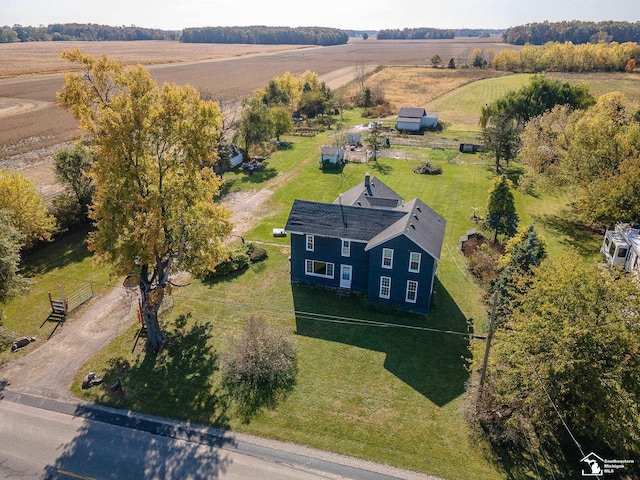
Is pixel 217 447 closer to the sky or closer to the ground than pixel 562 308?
closer to the ground

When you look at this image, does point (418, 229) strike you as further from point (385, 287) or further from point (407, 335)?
point (407, 335)

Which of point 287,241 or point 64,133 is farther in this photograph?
point 64,133

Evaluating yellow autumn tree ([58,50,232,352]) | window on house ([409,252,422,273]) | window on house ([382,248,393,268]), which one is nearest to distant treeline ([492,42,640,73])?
window on house ([409,252,422,273])

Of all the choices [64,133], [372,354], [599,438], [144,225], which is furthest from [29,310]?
[64,133]

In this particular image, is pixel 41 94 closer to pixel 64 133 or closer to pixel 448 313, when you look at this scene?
pixel 64 133

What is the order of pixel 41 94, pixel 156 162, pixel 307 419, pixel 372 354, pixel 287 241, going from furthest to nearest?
pixel 41 94 → pixel 287 241 → pixel 372 354 → pixel 156 162 → pixel 307 419

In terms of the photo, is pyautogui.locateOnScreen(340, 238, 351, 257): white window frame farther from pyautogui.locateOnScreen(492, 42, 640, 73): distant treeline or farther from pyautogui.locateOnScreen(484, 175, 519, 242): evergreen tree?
pyautogui.locateOnScreen(492, 42, 640, 73): distant treeline
